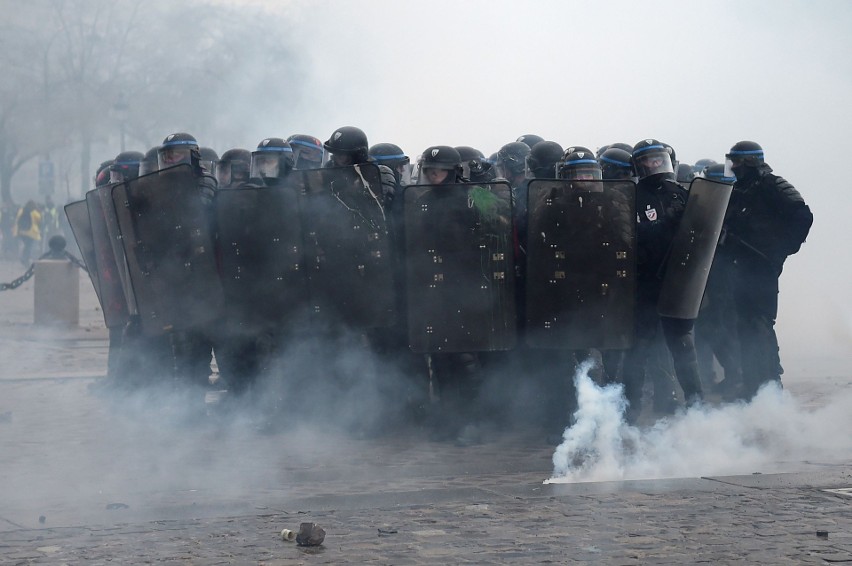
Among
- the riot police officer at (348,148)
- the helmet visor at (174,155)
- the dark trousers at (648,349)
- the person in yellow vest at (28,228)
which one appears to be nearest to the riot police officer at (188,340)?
the helmet visor at (174,155)

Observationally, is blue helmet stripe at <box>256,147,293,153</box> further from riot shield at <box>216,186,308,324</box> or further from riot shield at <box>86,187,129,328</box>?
riot shield at <box>86,187,129,328</box>

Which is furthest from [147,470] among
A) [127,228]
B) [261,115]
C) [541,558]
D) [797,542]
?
[261,115]

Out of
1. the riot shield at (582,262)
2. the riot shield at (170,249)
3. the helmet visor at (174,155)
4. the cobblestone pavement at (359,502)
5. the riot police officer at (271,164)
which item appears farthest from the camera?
the helmet visor at (174,155)

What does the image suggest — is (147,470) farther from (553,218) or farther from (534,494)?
(553,218)

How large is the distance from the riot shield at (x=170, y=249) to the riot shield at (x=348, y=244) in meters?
0.73

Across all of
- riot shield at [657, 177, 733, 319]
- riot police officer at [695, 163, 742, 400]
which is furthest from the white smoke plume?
riot police officer at [695, 163, 742, 400]

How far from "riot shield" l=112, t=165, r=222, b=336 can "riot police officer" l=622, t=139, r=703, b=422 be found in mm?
2983

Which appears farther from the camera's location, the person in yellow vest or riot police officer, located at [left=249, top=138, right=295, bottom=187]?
the person in yellow vest

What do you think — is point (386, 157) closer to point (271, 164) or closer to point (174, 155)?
point (271, 164)

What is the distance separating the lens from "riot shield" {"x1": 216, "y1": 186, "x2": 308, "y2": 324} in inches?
329

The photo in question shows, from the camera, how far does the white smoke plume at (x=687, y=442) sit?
6.96 metres

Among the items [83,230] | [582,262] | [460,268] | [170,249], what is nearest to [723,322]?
[582,262]

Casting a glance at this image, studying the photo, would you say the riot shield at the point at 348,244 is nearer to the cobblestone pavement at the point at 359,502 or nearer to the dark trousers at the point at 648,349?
the cobblestone pavement at the point at 359,502

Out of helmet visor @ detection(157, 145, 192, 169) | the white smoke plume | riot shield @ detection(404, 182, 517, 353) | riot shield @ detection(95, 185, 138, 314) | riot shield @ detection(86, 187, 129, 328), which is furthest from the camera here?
riot shield @ detection(86, 187, 129, 328)
